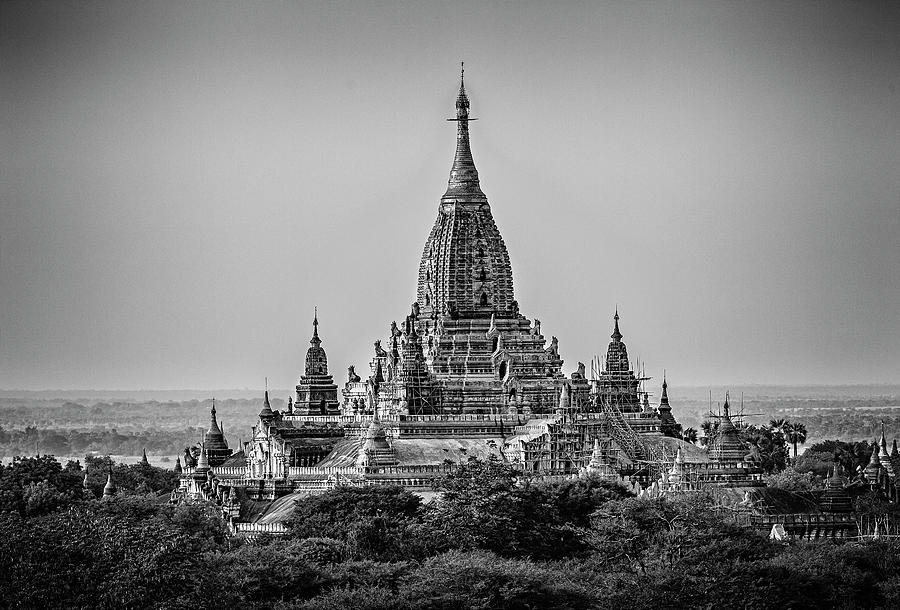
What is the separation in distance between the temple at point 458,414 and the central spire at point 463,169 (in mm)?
44

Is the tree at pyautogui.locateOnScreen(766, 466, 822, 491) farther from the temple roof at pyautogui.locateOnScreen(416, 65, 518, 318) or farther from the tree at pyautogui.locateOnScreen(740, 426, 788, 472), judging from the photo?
the temple roof at pyautogui.locateOnScreen(416, 65, 518, 318)

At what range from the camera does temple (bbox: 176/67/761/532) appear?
3071 inches

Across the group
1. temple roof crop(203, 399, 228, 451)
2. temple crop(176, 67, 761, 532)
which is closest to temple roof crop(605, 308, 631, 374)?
temple crop(176, 67, 761, 532)

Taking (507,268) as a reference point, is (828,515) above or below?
below

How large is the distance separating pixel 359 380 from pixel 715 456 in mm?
15162

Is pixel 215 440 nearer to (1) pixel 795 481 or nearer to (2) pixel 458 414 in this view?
(2) pixel 458 414

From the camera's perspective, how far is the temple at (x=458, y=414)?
78.0 metres

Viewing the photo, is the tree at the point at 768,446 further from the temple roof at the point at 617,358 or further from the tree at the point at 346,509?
the tree at the point at 346,509

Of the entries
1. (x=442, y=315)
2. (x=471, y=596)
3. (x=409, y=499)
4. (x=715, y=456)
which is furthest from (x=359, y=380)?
(x=471, y=596)

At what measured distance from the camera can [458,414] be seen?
83.2m

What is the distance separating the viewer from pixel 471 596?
5809 cm

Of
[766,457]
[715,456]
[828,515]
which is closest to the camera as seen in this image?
[828,515]

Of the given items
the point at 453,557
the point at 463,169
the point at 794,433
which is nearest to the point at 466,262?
the point at 463,169

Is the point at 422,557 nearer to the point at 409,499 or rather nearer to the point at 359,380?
the point at 409,499
